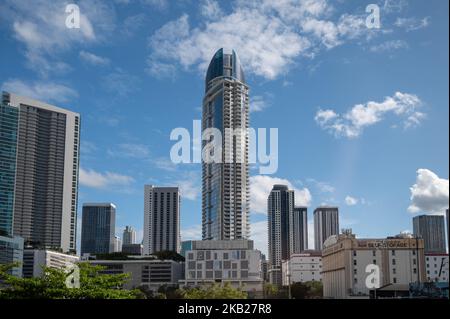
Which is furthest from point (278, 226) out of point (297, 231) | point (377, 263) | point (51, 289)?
point (51, 289)

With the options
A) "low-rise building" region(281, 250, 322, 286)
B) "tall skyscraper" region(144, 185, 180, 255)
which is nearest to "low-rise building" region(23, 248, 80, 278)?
"tall skyscraper" region(144, 185, 180, 255)

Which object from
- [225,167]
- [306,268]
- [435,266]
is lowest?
[306,268]

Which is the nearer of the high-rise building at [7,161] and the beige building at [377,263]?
the beige building at [377,263]

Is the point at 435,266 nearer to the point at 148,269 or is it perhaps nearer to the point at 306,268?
the point at 306,268

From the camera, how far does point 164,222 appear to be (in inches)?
3932

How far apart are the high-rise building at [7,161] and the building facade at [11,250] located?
4443 mm

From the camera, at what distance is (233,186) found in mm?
69188

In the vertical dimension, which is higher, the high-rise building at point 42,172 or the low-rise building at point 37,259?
the high-rise building at point 42,172

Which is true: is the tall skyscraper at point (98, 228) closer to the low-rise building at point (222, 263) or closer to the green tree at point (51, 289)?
the low-rise building at point (222, 263)

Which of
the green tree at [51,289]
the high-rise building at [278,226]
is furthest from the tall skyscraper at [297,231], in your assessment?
the green tree at [51,289]

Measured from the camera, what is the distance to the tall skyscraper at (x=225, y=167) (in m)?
69.1

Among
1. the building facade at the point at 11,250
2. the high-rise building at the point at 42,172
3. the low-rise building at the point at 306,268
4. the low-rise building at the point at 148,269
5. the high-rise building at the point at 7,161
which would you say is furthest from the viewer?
the high-rise building at the point at 42,172

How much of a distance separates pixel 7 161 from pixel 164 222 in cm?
3139
